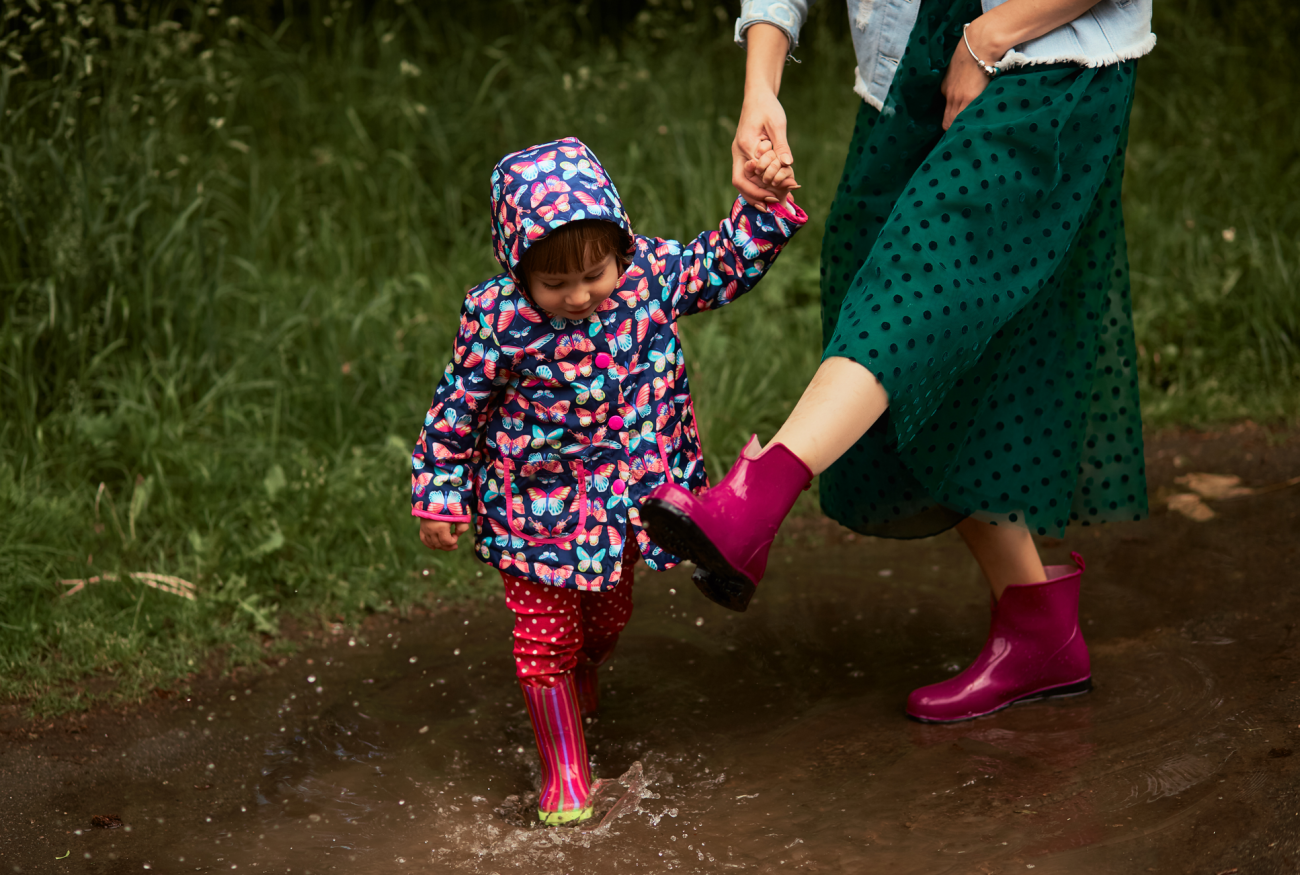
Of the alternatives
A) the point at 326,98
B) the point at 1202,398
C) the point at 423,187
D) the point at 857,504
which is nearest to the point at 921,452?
the point at 857,504

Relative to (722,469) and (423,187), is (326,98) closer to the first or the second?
(423,187)

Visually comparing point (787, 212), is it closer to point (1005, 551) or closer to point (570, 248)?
point (570, 248)

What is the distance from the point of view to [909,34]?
2.17 meters

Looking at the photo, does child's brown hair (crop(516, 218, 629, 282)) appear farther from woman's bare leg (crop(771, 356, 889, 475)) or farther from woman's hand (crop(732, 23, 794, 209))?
woman's bare leg (crop(771, 356, 889, 475))

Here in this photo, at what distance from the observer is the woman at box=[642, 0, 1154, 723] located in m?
1.86

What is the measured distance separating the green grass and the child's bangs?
4.31 ft

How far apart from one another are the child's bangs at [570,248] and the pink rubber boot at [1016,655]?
39.5 inches

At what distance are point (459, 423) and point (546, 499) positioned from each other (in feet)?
0.61

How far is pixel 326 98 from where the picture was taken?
472 centimetres

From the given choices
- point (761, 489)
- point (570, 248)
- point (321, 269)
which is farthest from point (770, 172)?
point (321, 269)

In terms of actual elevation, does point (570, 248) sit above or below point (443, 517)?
above

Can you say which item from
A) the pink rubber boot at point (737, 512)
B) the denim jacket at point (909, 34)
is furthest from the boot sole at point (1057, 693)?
the denim jacket at point (909, 34)

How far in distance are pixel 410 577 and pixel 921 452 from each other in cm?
145

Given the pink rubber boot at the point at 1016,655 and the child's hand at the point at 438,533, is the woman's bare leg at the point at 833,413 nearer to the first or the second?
the child's hand at the point at 438,533
